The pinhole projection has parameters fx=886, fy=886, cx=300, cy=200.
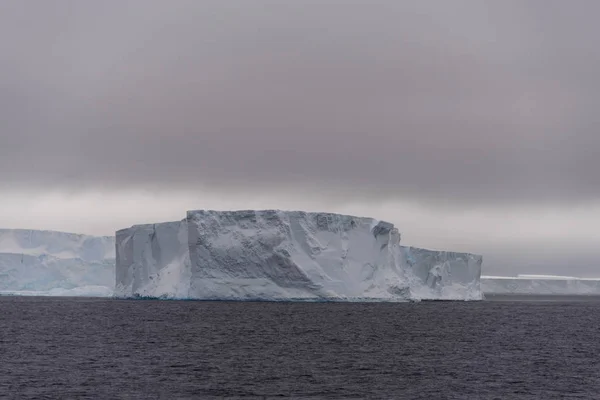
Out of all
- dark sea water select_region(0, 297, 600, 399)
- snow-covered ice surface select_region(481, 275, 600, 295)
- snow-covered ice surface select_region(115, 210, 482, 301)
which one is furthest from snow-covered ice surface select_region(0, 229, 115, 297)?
snow-covered ice surface select_region(481, 275, 600, 295)

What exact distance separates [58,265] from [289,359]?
2135 inches

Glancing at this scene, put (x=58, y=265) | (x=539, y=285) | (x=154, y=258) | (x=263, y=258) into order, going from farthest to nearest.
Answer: (x=539, y=285) < (x=58, y=265) < (x=154, y=258) < (x=263, y=258)

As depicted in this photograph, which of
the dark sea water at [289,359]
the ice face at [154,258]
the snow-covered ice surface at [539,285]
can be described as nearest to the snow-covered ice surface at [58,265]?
the ice face at [154,258]

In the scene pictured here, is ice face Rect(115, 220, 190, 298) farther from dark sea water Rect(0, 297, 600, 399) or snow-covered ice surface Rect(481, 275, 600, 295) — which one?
snow-covered ice surface Rect(481, 275, 600, 295)

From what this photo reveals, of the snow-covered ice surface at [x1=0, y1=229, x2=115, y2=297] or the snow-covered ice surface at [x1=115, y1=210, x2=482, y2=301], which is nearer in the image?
the snow-covered ice surface at [x1=115, y1=210, x2=482, y2=301]

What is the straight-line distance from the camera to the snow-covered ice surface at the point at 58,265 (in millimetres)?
80062

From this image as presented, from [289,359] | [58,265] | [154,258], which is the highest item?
[154,258]

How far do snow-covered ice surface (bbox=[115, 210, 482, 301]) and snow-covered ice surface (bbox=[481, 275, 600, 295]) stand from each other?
99857 mm

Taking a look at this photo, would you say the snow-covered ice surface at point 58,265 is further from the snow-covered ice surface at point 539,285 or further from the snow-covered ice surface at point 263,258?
the snow-covered ice surface at point 539,285

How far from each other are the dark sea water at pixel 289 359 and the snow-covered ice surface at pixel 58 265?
3036 centimetres

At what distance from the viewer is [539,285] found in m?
163

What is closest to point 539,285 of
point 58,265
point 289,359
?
point 58,265

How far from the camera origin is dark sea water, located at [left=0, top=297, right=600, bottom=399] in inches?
896

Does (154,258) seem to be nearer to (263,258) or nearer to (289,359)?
(263,258)
